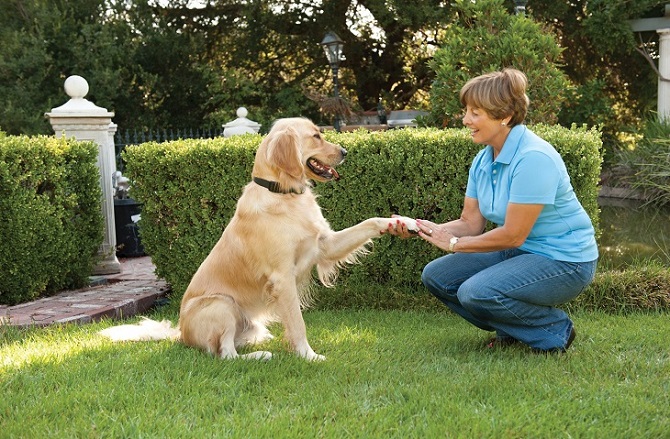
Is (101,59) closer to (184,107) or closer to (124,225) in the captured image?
(184,107)

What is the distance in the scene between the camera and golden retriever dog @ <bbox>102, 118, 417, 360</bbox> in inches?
156

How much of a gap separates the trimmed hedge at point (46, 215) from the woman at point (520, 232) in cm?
343

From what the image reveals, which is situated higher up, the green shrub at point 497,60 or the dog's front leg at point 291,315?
the green shrub at point 497,60

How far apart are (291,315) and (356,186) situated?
1.91 meters

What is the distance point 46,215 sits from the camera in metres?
5.94

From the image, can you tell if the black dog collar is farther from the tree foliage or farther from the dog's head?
the tree foliage

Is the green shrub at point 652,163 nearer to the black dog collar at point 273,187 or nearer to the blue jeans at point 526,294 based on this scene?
the blue jeans at point 526,294

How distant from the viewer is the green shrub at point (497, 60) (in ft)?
23.2

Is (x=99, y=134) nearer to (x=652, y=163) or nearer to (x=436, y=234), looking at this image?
(x=436, y=234)

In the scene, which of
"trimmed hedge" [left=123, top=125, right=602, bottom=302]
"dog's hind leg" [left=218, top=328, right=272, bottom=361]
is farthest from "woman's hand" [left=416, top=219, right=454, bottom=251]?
"trimmed hedge" [left=123, top=125, right=602, bottom=302]

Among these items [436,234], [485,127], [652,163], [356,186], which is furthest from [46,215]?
[652,163]

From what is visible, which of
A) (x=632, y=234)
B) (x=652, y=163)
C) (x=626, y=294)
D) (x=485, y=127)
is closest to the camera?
(x=485, y=127)

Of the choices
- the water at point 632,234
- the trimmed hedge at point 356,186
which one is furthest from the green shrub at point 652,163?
the trimmed hedge at point 356,186

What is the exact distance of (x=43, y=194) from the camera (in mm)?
5961
